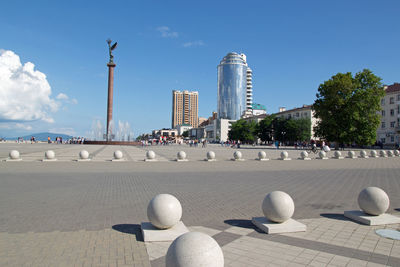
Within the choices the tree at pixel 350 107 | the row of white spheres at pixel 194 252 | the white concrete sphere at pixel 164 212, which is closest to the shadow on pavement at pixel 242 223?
the white concrete sphere at pixel 164 212

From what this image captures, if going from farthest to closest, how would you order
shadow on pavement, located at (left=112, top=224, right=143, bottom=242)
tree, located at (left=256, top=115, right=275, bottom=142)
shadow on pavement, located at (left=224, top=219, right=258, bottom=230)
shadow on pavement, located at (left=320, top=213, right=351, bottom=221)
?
tree, located at (left=256, top=115, right=275, bottom=142)
shadow on pavement, located at (left=320, top=213, right=351, bottom=221)
shadow on pavement, located at (left=224, top=219, right=258, bottom=230)
shadow on pavement, located at (left=112, top=224, right=143, bottom=242)

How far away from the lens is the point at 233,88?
172000mm

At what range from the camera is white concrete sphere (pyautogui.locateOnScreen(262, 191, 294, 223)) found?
5.65 meters

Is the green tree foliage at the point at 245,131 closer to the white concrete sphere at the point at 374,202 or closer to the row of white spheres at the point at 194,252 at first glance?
the white concrete sphere at the point at 374,202

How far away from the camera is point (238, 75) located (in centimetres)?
17262

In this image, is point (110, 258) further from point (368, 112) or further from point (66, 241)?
point (368, 112)

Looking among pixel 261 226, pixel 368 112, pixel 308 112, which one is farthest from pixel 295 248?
pixel 308 112

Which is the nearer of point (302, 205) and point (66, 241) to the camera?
point (66, 241)

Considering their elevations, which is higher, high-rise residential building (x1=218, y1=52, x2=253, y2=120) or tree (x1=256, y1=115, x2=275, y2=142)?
high-rise residential building (x1=218, y1=52, x2=253, y2=120)

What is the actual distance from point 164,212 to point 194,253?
7.56 feet

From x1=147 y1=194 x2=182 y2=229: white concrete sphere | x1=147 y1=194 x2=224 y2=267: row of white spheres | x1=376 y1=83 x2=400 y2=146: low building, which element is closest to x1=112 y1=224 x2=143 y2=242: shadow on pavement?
Answer: x1=147 y1=194 x2=182 y2=229: white concrete sphere

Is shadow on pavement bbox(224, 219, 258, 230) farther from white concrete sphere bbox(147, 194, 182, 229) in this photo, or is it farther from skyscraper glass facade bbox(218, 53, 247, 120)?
skyscraper glass facade bbox(218, 53, 247, 120)

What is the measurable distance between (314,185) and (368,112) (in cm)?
4009

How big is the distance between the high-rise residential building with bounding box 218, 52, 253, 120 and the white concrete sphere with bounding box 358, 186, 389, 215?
16604 centimetres
